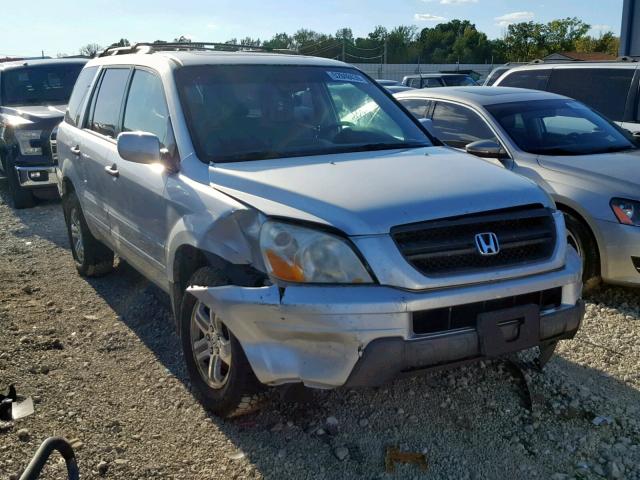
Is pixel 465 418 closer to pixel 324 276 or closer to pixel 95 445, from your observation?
pixel 324 276

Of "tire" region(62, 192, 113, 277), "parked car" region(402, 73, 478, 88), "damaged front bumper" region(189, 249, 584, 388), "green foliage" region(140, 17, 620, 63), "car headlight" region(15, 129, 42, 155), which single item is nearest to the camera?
"damaged front bumper" region(189, 249, 584, 388)

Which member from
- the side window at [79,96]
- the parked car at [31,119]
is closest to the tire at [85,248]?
the side window at [79,96]

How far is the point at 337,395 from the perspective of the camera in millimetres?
3736

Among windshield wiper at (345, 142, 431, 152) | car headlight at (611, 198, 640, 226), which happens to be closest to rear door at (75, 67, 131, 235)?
windshield wiper at (345, 142, 431, 152)

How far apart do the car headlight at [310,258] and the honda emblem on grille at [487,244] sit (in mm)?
546

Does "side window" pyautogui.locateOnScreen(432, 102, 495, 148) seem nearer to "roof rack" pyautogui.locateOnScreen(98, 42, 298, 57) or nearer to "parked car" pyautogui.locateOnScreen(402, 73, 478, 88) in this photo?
"roof rack" pyautogui.locateOnScreen(98, 42, 298, 57)

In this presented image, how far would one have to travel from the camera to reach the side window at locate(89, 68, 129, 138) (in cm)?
487

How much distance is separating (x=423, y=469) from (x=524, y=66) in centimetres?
698

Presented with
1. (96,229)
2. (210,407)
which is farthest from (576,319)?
(96,229)

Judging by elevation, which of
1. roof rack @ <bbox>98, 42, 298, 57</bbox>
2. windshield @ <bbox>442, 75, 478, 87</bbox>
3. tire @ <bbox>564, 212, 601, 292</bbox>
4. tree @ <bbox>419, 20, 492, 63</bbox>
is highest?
roof rack @ <bbox>98, 42, 298, 57</bbox>

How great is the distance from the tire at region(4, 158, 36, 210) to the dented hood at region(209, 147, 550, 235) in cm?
675

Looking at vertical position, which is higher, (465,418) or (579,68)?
(579,68)

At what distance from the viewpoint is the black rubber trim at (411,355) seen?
282 cm

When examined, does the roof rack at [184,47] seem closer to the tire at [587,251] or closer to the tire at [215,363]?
the tire at [215,363]
